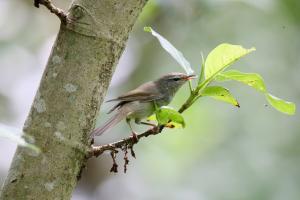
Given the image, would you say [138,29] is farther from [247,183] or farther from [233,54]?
[233,54]

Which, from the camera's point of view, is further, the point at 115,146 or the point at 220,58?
the point at 220,58

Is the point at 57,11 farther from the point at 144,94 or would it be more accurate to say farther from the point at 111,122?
the point at 144,94

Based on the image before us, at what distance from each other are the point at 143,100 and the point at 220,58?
1.27 metres

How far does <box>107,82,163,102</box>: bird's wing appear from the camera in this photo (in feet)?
12.4

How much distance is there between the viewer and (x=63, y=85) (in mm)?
2258

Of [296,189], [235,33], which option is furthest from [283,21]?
[296,189]

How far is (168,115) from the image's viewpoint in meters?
2.37

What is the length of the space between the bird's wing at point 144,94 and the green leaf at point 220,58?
1.11 m

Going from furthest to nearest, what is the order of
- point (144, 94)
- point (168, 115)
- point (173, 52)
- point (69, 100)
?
point (144, 94) → point (173, 52) → point (168, 115) → point (69, 100)

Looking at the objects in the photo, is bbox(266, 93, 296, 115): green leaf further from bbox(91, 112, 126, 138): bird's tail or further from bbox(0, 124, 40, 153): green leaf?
bbox(0, 124, 40, 153): green leaf

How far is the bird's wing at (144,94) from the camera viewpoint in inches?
149

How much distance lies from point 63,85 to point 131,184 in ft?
16.6

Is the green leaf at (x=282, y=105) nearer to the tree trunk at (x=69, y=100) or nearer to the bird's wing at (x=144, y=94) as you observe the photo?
the tree trunk at (x=69, y=100)

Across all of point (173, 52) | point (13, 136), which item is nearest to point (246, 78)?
point (173, 52)
